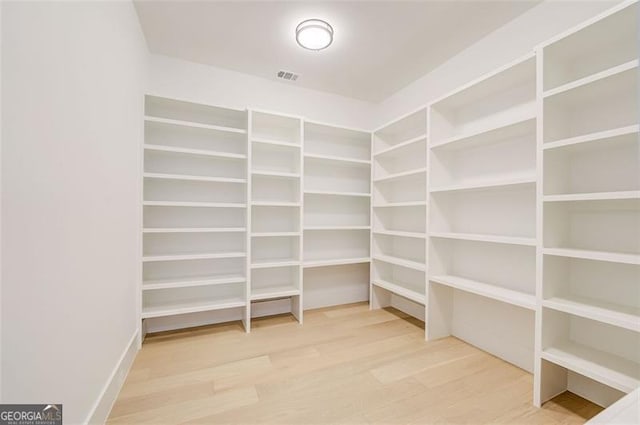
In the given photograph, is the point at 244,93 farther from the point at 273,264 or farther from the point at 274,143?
the point at 273,264

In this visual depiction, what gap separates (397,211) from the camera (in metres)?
3.02

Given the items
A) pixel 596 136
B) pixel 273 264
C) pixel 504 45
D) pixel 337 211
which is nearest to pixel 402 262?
pixel 337 211

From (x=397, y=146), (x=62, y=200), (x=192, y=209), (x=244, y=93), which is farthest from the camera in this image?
(x=244, y=93)

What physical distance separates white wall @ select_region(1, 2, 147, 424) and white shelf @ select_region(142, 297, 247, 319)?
0.49 m

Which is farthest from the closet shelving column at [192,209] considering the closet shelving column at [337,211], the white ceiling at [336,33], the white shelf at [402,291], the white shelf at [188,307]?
the white shelf at [402,291]

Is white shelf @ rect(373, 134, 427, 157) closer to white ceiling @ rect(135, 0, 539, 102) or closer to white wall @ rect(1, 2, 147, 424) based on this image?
white ceiling @ rect(135, 0, 539, 102)

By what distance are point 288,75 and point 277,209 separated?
4.71ft

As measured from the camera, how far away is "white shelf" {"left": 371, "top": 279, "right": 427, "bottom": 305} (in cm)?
232

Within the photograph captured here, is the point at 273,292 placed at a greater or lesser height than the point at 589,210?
lesser

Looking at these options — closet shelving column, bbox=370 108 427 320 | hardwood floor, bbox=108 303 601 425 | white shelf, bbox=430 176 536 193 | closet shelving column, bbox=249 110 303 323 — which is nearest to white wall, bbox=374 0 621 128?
closet shelving column, bbox=370 108 427 320

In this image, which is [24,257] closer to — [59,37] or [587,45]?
[59,37]

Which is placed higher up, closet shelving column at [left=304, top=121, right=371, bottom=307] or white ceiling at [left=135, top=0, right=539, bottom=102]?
white ceiling at [left=135, top=0, right=539, bottom=102]

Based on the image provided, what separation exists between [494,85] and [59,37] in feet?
8.12

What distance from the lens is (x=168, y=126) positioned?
2334 mm
